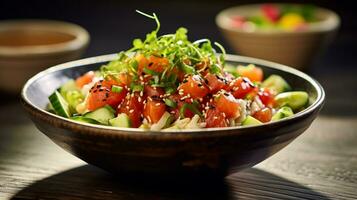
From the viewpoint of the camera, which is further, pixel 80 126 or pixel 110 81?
pixel 110 81

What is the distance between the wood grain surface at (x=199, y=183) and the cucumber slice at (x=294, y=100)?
0.20 metres

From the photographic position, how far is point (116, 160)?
5.88 feet

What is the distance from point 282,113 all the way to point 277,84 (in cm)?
33

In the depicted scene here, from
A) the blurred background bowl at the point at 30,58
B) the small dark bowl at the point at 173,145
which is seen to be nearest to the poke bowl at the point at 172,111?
the small dark bowl at the point at 173,145

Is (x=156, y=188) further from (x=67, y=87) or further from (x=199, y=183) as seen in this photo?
(x=67, y=87)

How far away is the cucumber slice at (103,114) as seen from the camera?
197cm

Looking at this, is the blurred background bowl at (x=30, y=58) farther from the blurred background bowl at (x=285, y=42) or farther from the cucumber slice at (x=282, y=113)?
the cucumber slice at (x=282, y=113)

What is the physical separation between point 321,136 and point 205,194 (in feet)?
2.48

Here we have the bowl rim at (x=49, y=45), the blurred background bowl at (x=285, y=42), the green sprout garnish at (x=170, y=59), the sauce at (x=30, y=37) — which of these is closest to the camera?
the green sprout garnish at (x=170, y=59)

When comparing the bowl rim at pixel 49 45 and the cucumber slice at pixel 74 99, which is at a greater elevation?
the cucumber slice at pixel 74 99

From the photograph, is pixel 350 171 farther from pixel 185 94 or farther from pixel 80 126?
pixel 80 126

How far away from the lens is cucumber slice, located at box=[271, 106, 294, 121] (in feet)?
6.66

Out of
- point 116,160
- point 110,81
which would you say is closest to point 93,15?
point 110,81

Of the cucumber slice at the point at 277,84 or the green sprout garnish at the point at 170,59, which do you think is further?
the cucumber slice at the point at 277,84
